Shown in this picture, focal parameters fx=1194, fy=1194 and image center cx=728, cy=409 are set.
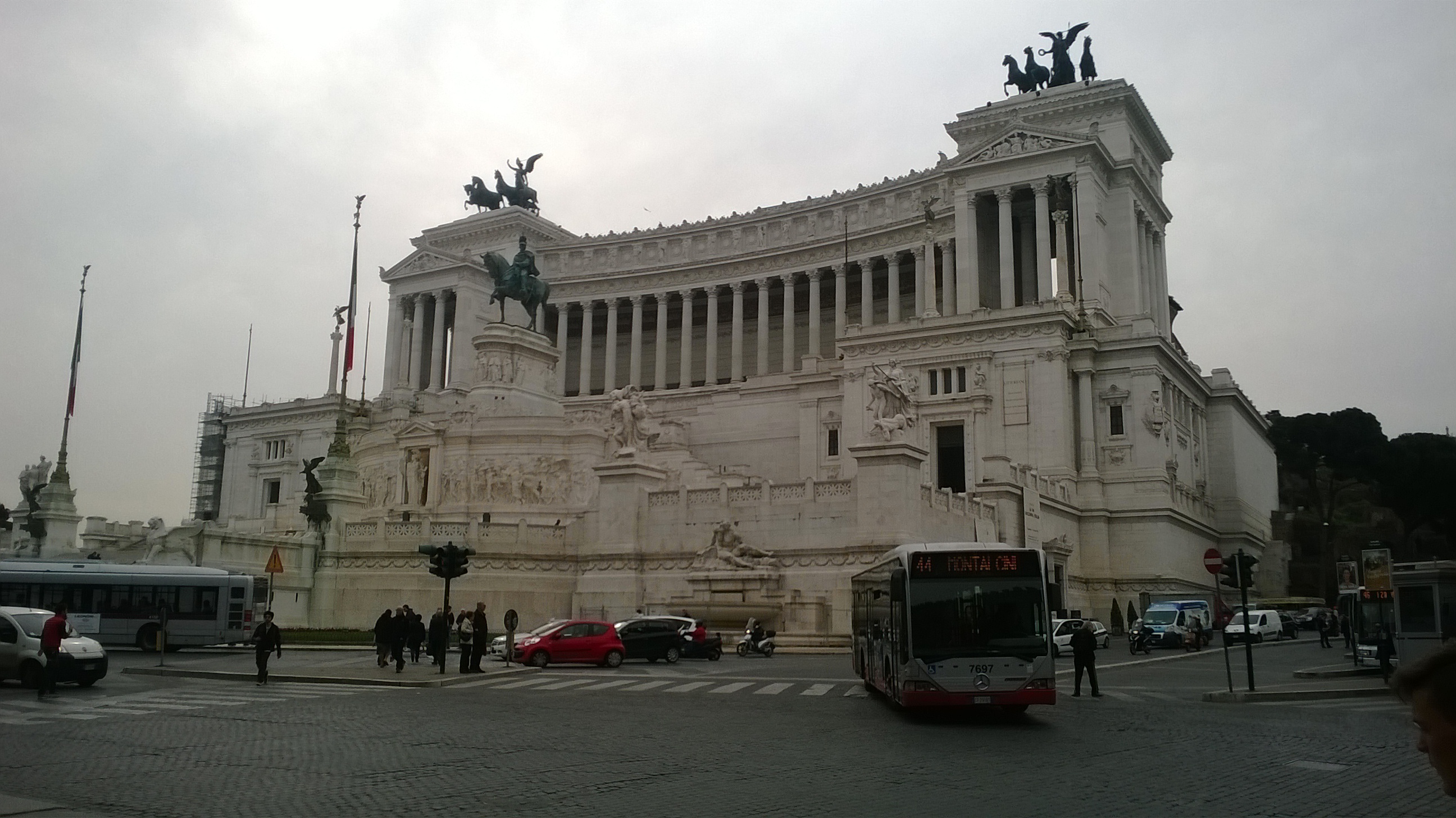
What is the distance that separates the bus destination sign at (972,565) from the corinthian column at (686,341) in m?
72.6

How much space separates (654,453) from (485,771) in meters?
A: 44.4

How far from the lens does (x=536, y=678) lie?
2773cm

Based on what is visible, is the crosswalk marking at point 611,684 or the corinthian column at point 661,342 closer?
the crosswalk marking at point 611,684

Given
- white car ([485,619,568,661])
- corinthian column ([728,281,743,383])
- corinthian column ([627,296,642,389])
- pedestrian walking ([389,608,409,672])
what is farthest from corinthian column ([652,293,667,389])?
pedestrian walking ([389,608,409,672])

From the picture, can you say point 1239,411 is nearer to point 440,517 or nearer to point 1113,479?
point 1113,479

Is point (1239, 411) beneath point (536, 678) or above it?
above

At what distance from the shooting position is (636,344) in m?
98.7

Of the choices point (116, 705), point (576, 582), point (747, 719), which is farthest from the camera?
point (576, 582)

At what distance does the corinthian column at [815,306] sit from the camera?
3497 inches

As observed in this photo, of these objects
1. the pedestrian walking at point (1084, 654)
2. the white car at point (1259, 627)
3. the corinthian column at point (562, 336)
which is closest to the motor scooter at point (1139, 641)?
the white car at point (1259, 627)

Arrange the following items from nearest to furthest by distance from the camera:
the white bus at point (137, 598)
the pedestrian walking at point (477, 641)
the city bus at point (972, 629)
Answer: the city bus at point (972, 629) → the pedestrian walking at point (477, 641) → the white bus at point (137, 598)

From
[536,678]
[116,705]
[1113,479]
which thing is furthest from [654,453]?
[116,705]

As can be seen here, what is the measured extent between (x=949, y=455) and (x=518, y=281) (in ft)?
87.1

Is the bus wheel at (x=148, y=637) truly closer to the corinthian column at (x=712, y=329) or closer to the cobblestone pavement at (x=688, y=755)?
the cobblestone pavement at (x=688, y=755)
